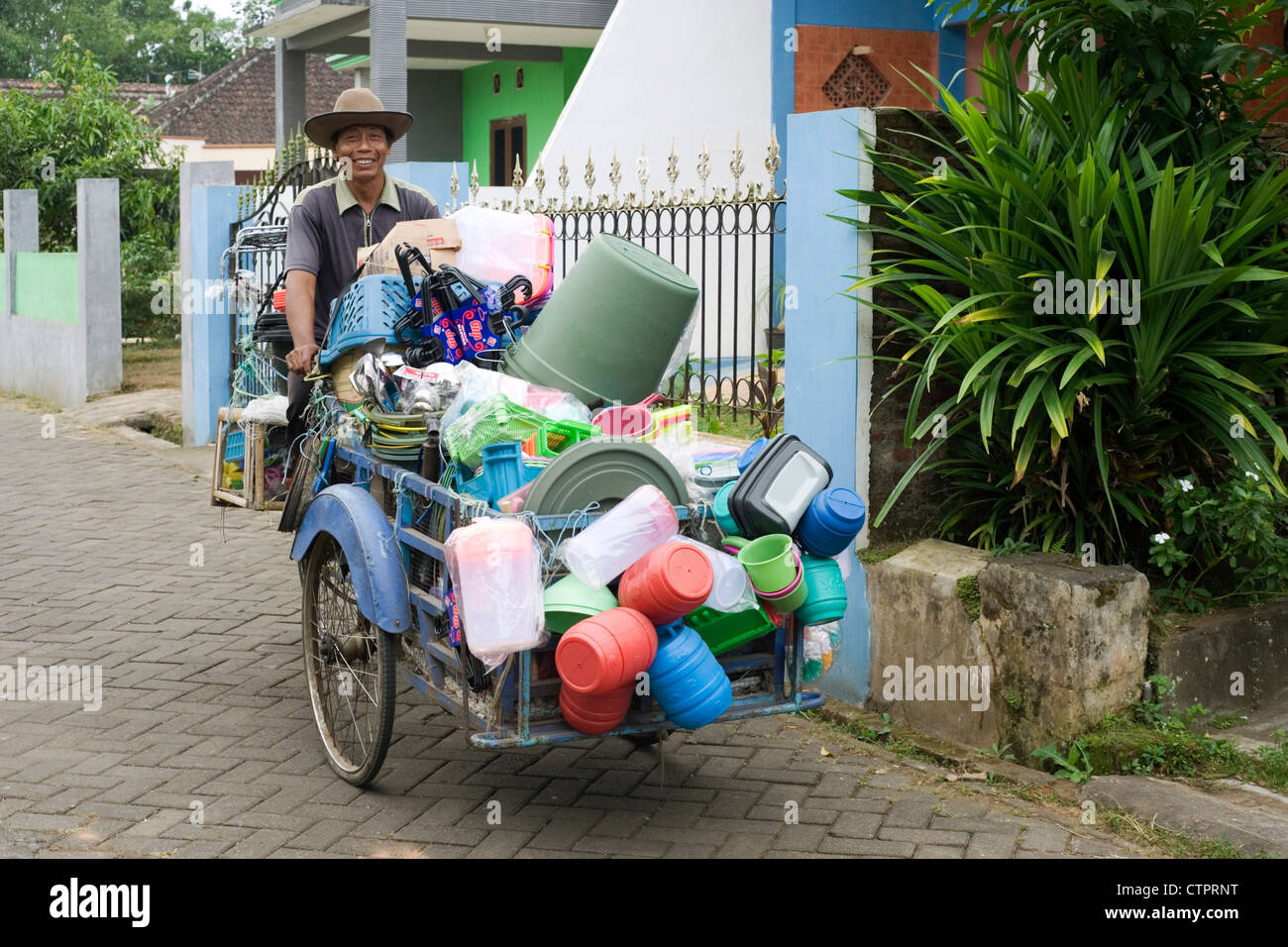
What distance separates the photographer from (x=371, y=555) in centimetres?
445

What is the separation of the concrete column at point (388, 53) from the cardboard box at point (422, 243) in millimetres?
12267

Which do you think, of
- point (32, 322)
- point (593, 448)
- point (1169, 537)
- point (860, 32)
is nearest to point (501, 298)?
point (593, 448)

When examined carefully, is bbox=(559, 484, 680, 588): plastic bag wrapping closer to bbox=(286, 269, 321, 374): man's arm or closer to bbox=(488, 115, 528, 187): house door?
bbox=(286, 269, 321, 374): man's arm

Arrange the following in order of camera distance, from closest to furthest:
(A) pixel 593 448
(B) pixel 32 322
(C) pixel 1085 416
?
(A) pixel 593 448, (C) pixel 1085 416, (B) pixel 32 322

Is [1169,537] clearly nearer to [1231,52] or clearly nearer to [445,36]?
[1231,52]

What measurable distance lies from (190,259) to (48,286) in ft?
16.1

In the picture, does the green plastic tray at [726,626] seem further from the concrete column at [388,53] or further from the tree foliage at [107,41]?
the tree foliage at [107,41]

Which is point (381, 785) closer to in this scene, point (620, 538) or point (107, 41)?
point (620, 538)

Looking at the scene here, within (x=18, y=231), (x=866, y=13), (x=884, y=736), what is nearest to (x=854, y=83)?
(x=866, y=13)

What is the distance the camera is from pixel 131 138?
63.3 feet

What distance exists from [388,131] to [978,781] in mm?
3449

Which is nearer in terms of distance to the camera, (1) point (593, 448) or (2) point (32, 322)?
(1) point (593, 448)

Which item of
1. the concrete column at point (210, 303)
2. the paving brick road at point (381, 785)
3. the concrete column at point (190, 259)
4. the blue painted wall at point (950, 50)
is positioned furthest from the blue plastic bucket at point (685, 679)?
the blue painted wall at point (950, 50)
